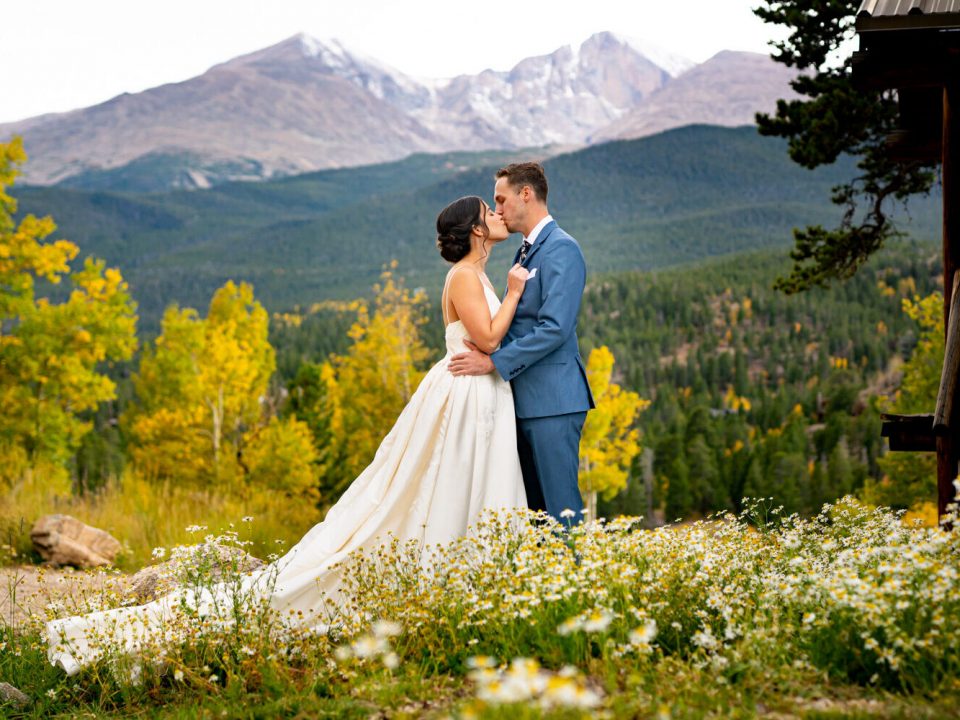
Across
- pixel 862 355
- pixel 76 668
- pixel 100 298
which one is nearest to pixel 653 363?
pixel 862 355

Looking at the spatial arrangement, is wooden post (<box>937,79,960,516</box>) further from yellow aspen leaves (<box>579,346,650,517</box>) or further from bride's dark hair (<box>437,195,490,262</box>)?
yellow aspen leaves (<box>579,346,650,517</box>)

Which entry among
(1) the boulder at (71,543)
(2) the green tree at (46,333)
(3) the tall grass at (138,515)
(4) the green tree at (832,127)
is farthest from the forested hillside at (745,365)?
(1) the boulder at (71,543)

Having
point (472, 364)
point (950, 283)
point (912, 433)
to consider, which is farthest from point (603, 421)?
point (472, 364)

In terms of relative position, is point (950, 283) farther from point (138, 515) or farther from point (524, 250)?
point (138, 515)

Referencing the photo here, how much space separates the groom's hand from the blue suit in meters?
0.08

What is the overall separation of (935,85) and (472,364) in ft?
11.6

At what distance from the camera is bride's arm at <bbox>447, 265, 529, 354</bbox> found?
5934 mm

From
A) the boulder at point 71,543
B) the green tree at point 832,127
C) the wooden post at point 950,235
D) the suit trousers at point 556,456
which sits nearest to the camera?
the suit trousers at point 556,456

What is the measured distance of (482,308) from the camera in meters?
5.98

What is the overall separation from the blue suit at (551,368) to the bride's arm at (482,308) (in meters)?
0.09

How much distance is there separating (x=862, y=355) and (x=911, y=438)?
122782mm

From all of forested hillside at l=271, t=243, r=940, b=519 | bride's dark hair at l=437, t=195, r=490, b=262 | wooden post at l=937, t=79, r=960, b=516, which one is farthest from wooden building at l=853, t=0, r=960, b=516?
forested hillside at l=271, t=243, r=940, b=519

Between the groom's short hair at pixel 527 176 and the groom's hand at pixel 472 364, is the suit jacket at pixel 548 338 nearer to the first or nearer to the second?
the groom's hand at pixel 472 364

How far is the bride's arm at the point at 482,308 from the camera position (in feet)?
19.5
